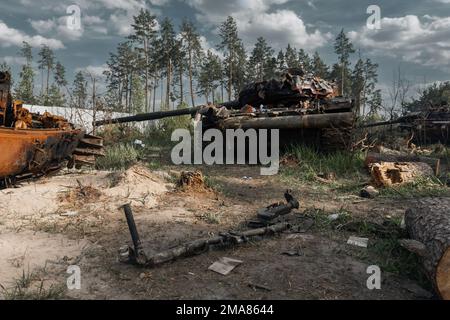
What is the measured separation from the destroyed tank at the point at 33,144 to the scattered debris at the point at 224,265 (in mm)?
3839

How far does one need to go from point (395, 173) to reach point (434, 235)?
160 inches

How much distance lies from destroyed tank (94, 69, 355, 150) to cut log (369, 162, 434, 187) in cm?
181

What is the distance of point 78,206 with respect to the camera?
17.0 feet

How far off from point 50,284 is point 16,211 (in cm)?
239

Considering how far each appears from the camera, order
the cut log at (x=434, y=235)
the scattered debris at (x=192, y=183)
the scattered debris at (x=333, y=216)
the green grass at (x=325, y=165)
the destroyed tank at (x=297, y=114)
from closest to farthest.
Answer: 1. the cut log at (x=434, y=235)
2. the scattered debris at (x=333, y=216)
3. the scattered debris at (x=192, y=183)
4. the green grass at (x=325, y=165)
5. the destroyed tank at (x=297, y=114)

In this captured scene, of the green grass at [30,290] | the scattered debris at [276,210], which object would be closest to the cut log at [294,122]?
the scattered debris at [276,210]

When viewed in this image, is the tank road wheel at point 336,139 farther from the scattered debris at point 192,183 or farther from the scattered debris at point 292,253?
the scattered debris at point 292,253

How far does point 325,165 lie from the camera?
8.12 m

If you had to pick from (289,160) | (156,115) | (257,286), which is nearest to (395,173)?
(289,160)

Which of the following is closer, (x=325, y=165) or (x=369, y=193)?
(x=369, y=193)

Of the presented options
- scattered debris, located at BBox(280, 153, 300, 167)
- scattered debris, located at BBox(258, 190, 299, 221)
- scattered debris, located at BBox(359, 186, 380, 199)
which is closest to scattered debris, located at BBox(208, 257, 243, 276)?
scattered debris, located at BBox(258, 190, 299, 221)

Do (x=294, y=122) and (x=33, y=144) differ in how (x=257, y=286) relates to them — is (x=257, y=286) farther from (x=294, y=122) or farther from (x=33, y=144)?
(x=294, y=122)

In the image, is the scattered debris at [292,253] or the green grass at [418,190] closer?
the scattered debris at [292,253]

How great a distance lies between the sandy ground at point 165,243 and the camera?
2.92 meters
